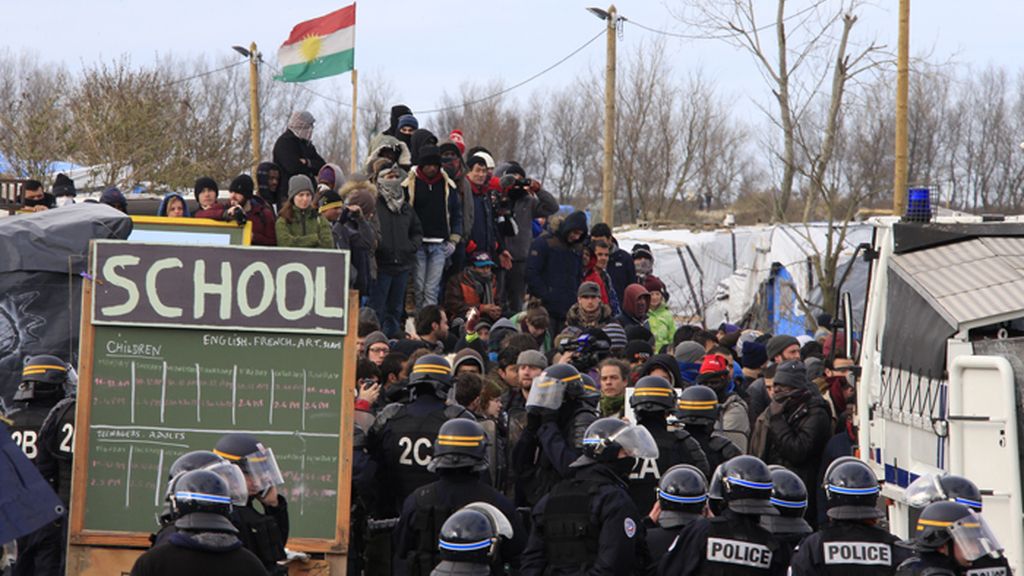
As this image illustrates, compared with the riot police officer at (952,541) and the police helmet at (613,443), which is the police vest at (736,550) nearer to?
the police helmet at (613,443)

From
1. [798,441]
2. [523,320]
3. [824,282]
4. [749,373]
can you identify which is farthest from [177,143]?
[798,441]

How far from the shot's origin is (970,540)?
6441mm

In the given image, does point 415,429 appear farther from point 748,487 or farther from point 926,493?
point 926,493

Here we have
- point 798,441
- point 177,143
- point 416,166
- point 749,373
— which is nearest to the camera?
point 798,441

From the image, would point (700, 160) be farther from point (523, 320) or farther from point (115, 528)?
point (115, 528)

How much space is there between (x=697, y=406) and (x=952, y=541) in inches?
119

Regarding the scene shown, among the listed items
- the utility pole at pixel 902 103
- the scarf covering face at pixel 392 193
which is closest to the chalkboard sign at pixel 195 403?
the scarf covering face at pixel 392 193

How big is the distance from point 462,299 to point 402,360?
5498 millimetres

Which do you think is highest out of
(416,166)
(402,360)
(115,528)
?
(416,166)

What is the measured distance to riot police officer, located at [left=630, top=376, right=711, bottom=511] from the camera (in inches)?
357

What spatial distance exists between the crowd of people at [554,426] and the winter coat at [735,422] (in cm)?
2

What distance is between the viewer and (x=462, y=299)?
662 inches

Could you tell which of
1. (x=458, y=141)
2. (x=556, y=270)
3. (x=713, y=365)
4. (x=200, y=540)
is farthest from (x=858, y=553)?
(x=458, y=141)

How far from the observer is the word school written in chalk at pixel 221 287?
8.84 meters
